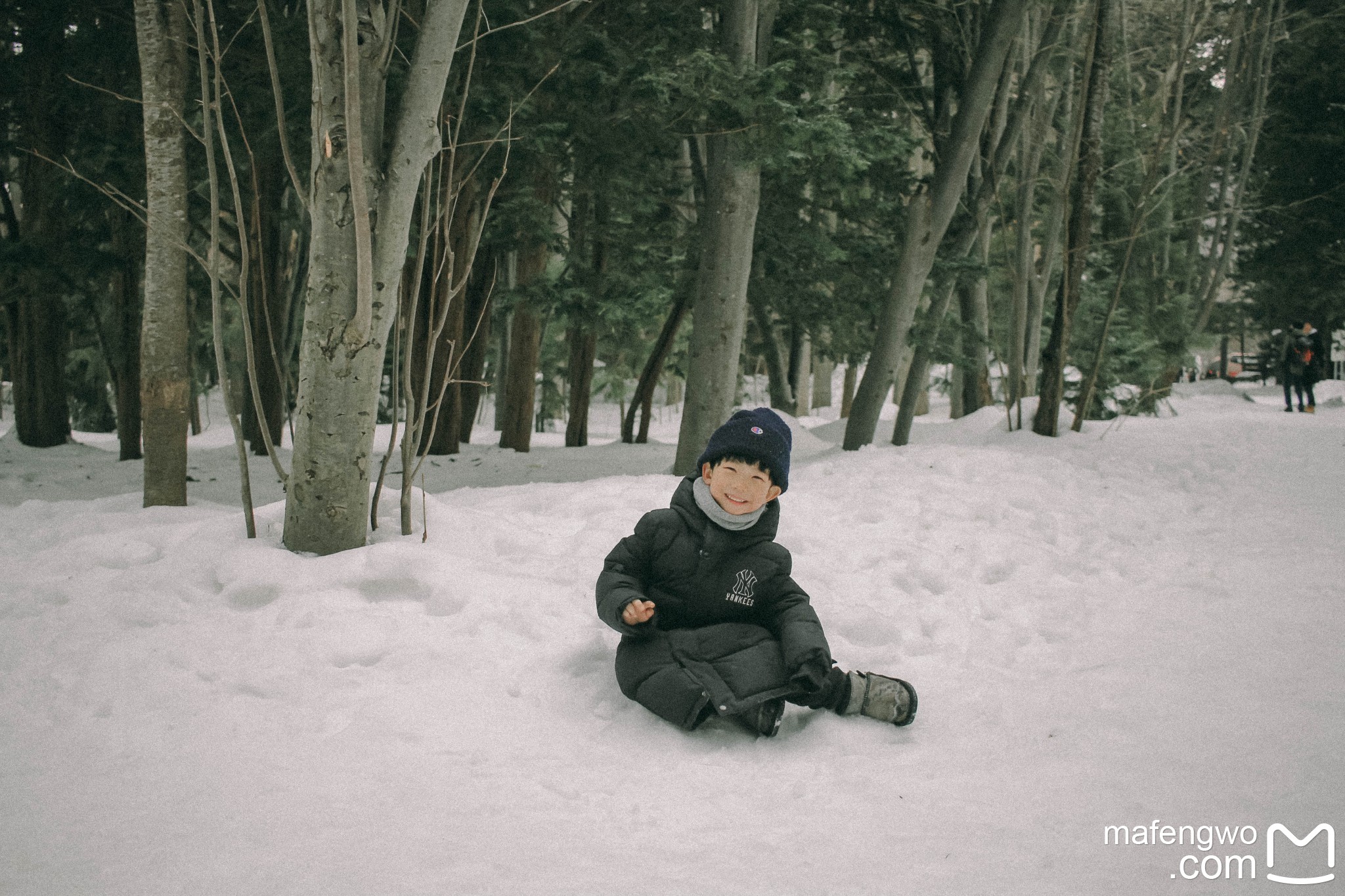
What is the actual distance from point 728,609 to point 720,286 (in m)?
4.63

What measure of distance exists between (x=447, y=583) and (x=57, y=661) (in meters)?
1.47

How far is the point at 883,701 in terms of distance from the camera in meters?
3.29

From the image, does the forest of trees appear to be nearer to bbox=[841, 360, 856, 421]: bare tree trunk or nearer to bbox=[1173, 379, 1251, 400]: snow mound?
bbox=[841, 360, 856, 421]: bare tree trunk

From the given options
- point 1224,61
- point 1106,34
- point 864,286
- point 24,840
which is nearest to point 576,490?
point 24,840

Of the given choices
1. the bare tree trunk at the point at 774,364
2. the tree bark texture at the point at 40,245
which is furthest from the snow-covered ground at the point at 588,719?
the bare tree trunk at the point at 774,364

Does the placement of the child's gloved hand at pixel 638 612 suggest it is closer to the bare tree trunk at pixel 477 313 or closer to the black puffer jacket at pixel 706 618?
the black puffer jacket at pixel 706 618

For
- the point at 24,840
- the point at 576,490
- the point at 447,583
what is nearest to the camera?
the point at 24,840

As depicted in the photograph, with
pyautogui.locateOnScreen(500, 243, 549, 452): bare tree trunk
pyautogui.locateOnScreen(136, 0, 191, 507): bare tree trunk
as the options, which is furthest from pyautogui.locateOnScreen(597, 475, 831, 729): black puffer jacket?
pyautogui.locateOnScreen(500, 243, 549, 452): bare tree trunk

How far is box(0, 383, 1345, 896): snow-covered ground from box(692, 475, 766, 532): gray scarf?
77 centimetres

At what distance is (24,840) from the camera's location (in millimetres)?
2207

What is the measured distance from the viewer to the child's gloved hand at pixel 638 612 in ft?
10.3

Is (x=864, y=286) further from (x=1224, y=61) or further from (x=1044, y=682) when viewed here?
(x=1224, y=61)

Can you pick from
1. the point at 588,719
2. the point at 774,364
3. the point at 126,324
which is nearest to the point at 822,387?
the point at 774,364

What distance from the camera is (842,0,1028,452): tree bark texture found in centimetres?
857
